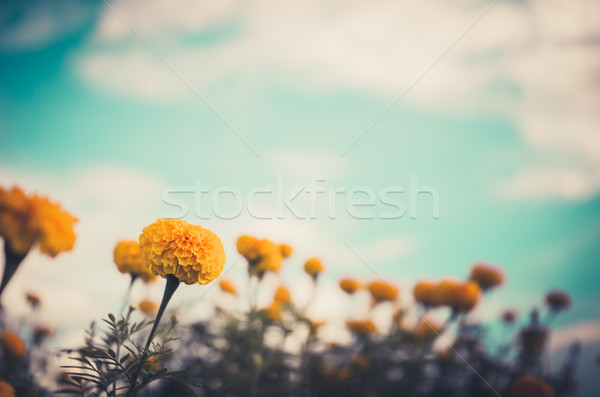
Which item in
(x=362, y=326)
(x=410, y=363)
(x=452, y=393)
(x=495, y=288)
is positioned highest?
(x=495, y=288)

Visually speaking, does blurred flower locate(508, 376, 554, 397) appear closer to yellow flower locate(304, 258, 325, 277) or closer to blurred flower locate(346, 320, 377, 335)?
blurred flower locate(346, 320, 377, 335)

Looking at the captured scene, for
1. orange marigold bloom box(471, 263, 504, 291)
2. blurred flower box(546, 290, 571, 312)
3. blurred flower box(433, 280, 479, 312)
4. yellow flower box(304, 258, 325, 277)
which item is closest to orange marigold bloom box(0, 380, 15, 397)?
yellow flower box(304, 258, 325, 277)

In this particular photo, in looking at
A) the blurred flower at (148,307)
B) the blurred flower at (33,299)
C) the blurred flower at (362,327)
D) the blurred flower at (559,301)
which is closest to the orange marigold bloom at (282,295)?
the blurred flower at (362,327)

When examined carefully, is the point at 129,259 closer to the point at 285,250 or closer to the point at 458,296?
the point at 285,250

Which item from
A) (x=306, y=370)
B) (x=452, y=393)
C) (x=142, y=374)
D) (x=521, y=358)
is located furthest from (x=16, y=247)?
(x=521, y=358)

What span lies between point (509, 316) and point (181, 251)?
4679mm

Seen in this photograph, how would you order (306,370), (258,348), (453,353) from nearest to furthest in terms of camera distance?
(258,348)
(306,370)
(453,353)

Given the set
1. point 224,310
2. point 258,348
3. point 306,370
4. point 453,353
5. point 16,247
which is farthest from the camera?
point 453,353

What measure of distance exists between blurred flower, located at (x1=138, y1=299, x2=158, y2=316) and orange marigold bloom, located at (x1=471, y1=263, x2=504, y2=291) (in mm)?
2720

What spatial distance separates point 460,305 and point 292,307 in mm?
1267

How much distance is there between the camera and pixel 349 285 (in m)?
3.36

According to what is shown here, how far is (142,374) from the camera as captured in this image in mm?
1180

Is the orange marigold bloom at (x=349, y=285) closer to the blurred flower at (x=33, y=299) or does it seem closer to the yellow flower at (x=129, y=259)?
the yellow flower at (x=129, y=259)

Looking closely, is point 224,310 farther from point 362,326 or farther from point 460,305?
point 460,305
